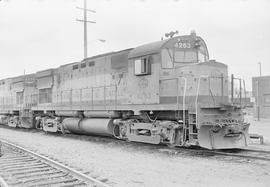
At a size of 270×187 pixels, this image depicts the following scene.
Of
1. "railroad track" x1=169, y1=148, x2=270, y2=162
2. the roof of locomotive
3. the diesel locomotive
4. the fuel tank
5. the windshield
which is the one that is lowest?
"railroad track" x1=169, y1=148, x2=270, y2=162

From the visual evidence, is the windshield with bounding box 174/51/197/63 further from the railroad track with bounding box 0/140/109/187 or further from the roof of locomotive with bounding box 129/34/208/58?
the railroad track with bounding box 0/140/109/187

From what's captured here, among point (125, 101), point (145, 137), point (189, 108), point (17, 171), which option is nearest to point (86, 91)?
point (125, 101)

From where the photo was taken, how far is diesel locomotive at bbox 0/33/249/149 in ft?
30.2

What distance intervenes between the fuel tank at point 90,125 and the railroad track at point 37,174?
3.80 m

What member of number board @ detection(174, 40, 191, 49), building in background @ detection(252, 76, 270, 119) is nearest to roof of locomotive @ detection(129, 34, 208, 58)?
number board @ detection(174, 40, 191, 49)

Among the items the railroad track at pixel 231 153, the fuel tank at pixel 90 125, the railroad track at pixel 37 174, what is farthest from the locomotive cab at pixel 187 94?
the railroad track at pixel 37 174

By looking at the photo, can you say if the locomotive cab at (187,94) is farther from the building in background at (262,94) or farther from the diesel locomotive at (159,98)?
the building in background at (262,94)

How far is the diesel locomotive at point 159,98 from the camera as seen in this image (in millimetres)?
9195

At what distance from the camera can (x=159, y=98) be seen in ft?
33.6

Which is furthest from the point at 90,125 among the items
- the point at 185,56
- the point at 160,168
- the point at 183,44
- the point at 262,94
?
the point at 262,94

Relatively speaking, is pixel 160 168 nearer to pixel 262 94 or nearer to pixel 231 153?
pixel 231 153

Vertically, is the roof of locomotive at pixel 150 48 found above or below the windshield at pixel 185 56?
above

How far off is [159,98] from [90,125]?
423cm

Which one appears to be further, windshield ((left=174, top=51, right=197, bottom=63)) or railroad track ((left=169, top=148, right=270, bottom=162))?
windshield ((left=174, top=51, right=197, bottom=63))
